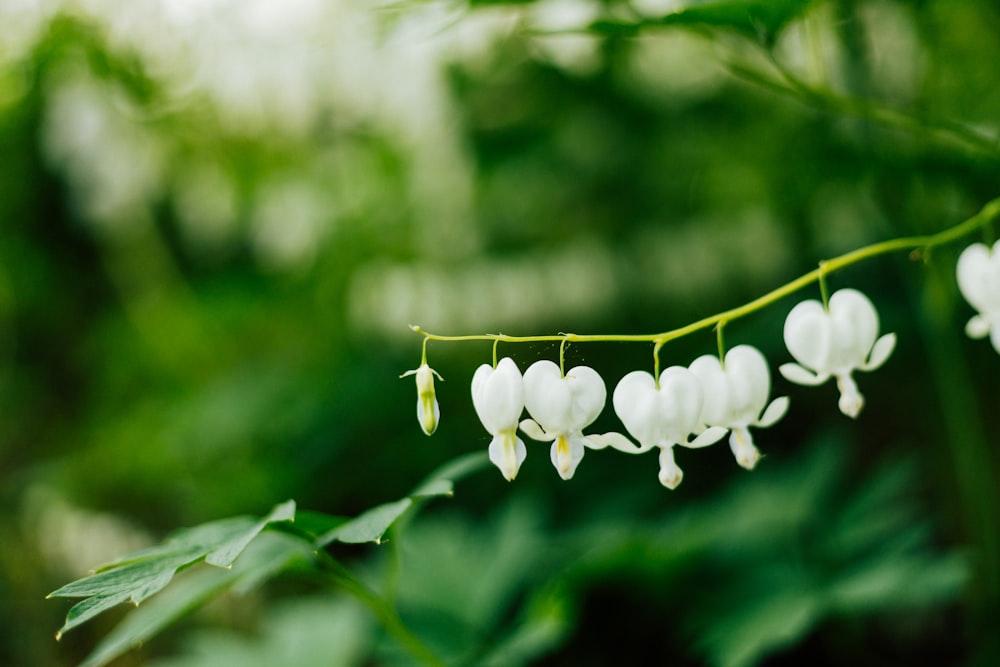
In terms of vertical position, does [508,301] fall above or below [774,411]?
above

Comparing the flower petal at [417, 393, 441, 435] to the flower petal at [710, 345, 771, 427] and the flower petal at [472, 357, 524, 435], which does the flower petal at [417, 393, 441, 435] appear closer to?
the flower petal at [472, 357, 524, 435]

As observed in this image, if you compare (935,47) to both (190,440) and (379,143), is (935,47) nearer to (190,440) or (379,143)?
(379,143)

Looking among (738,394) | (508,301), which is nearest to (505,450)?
(738,394)

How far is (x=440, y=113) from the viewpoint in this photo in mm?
2734

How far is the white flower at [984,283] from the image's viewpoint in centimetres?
74

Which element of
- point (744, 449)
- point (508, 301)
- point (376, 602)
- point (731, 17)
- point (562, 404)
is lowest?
point (376, 602)

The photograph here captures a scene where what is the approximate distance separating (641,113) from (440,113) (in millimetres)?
747

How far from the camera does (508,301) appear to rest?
2.83 metres

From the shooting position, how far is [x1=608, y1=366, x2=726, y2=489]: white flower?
0.75 m

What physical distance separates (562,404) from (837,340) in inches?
11.1

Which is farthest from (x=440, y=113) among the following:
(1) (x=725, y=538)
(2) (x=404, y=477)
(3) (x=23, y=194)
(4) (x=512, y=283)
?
(3) (x=23, y=194)

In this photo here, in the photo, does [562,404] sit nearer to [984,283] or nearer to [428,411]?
[428,411]

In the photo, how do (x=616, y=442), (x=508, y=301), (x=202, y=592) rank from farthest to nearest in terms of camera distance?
(x=508, y=301), (x=202, y=592), (x=616, y=442)

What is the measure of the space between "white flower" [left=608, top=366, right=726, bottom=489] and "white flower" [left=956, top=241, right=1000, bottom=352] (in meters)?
0.28
